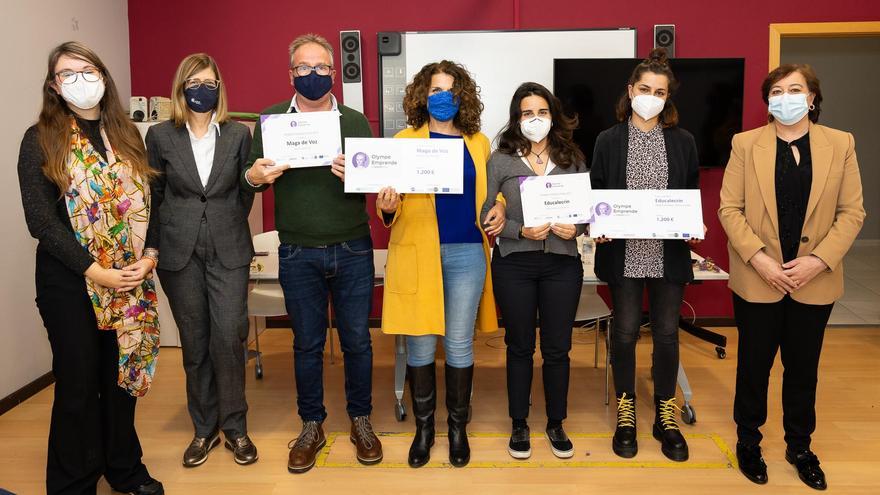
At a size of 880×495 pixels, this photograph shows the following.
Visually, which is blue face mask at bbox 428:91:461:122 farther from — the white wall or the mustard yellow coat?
the white wall

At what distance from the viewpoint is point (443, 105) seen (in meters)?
2.44

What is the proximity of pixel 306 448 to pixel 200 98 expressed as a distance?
1454mm

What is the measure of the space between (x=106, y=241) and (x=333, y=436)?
134cm

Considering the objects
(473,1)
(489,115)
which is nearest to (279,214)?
(489,115)

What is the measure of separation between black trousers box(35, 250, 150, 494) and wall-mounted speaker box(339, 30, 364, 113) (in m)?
2.71

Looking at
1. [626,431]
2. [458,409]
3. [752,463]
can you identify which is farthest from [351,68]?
[752,463]

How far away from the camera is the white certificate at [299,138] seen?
242cm

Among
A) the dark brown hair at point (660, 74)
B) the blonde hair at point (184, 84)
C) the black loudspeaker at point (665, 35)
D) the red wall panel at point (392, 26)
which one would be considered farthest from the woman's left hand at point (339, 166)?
the black loudspeaker at point (665, 35)

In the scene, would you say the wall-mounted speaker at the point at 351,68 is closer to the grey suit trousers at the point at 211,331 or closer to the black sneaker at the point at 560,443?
the grey suit trousers at the point at 211,331

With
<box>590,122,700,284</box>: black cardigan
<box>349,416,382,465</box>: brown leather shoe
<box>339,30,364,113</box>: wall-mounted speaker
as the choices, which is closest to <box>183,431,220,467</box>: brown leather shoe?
<box>349,416,382,465</box>: brown leather shoe

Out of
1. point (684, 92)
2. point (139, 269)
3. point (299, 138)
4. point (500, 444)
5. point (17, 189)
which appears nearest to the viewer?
point (139, 269)

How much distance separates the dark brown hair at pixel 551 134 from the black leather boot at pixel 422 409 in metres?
0.95

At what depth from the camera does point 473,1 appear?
15.2ft

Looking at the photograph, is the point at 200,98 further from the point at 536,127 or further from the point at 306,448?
the point at 306,448
